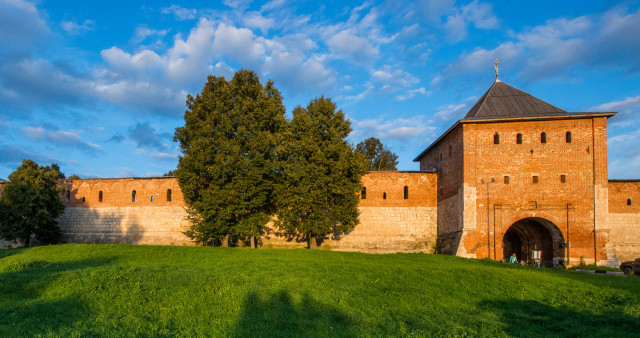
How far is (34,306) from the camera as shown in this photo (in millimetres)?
10656

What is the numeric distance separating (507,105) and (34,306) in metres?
24.3

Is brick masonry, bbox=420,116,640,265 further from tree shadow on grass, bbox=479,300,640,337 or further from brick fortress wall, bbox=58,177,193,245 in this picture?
brick fortress wall, bbox=58,177,193,245

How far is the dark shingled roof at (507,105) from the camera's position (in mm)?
24997

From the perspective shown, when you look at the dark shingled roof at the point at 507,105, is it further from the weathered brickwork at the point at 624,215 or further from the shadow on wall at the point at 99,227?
the shadow on wall at the point at 99,227

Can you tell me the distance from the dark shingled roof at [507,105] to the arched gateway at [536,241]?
596 centimetres

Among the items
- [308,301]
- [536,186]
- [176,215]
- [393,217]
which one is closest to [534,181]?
[536,186]

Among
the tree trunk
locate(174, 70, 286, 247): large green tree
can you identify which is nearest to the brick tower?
the tree trunk

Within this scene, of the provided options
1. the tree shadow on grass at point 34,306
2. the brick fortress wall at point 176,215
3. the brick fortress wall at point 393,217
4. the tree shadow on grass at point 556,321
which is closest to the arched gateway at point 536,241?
the brick fortress wall at point 393,217

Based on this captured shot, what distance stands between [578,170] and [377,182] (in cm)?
1107

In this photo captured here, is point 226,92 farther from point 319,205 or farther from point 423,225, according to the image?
point 423,225

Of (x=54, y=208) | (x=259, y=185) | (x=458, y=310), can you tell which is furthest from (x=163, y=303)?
(x=54, y=208)

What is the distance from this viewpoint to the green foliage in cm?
5128

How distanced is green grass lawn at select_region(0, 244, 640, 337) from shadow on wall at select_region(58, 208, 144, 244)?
39.7ft

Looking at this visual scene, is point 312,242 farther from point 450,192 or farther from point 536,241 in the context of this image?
point 536,241
